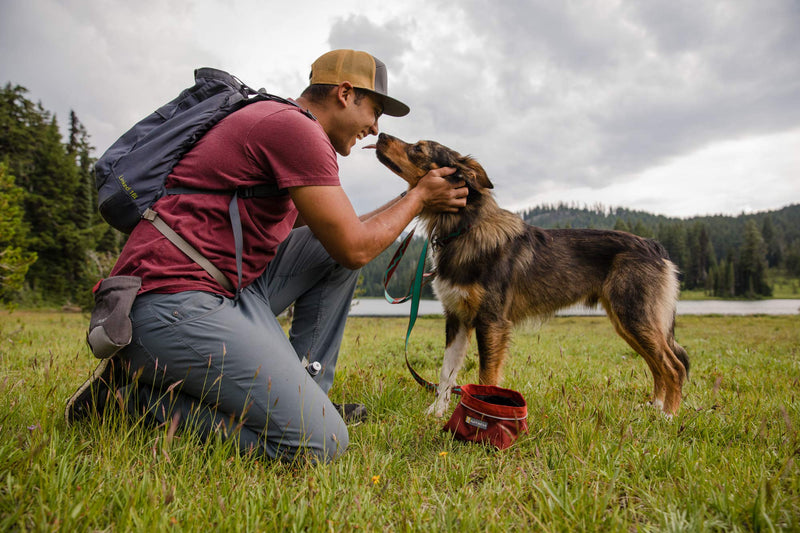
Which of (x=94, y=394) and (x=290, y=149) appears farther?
(x=290, y=149)

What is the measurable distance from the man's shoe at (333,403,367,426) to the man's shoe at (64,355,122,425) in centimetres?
146

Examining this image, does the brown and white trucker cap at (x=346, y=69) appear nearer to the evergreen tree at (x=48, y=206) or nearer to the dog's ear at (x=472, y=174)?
the dog's ear at (x=472, y=174)

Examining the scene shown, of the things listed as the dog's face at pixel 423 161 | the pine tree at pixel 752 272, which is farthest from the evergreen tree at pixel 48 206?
the pine tree at pixel 752 272

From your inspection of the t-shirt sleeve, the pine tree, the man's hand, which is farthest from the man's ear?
the pine tree

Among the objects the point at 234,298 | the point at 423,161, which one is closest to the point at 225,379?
the point at 234,298

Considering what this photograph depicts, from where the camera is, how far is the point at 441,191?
3490 mm

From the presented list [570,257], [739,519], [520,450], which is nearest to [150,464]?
[520,450]

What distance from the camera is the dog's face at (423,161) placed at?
385 centimetres

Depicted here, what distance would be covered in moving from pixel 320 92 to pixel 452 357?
256 cm

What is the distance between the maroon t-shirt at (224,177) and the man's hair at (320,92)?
2.09 ft

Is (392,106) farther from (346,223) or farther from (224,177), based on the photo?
(224,177)

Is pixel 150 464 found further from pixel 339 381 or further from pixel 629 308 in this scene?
pixel 629 308

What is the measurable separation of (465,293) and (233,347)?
7.19 ft

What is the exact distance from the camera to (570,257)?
423 centimetres
